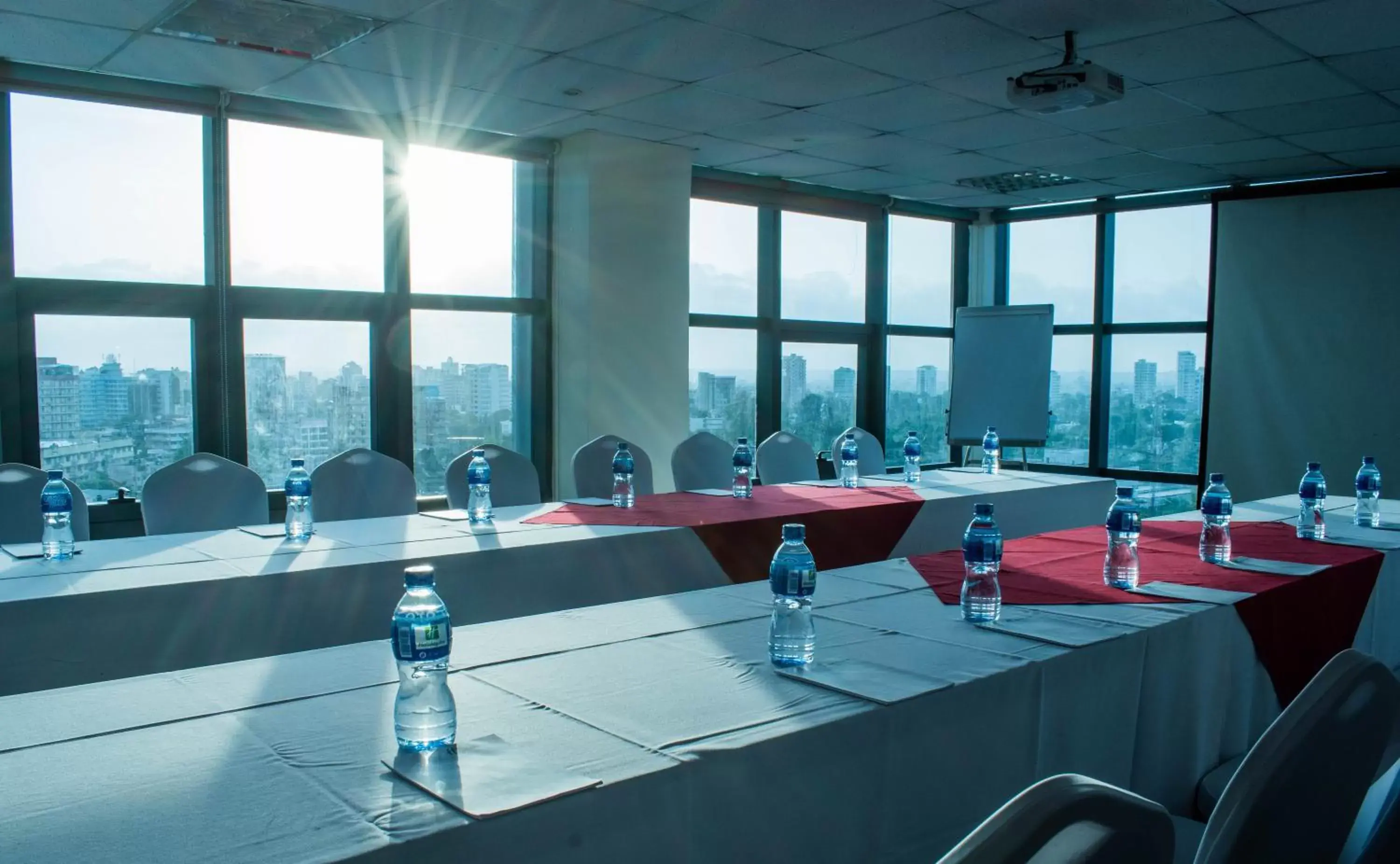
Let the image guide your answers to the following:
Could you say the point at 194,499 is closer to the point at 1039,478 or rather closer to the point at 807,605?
the point at 807,605

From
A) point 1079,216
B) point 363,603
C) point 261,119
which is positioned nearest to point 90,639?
point 363,603

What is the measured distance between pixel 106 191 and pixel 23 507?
2.05 m

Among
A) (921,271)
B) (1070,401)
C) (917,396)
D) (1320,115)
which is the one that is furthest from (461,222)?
(1070,401)

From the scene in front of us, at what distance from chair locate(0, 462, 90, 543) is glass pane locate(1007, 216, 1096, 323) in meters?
7.28

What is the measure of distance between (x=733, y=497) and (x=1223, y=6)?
8.89ft

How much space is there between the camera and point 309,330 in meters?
5.91

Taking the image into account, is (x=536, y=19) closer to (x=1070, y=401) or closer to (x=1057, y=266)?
(x=1057, y=266)

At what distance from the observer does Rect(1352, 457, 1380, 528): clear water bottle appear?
13.4 feet

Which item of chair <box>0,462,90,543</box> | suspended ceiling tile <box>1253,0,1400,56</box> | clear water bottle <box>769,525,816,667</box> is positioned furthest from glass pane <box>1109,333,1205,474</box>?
chair <box>0,462,90,543</box>

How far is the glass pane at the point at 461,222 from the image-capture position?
6.22m

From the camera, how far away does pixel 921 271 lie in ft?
30.0

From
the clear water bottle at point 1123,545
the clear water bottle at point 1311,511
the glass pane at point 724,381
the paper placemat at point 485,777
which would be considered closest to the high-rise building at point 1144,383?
the glass pane at point 724,381

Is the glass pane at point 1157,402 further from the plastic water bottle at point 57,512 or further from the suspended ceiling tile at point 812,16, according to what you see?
the plastic water bottle at point 57,512

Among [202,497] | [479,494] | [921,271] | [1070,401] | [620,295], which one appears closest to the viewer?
[479,494]
